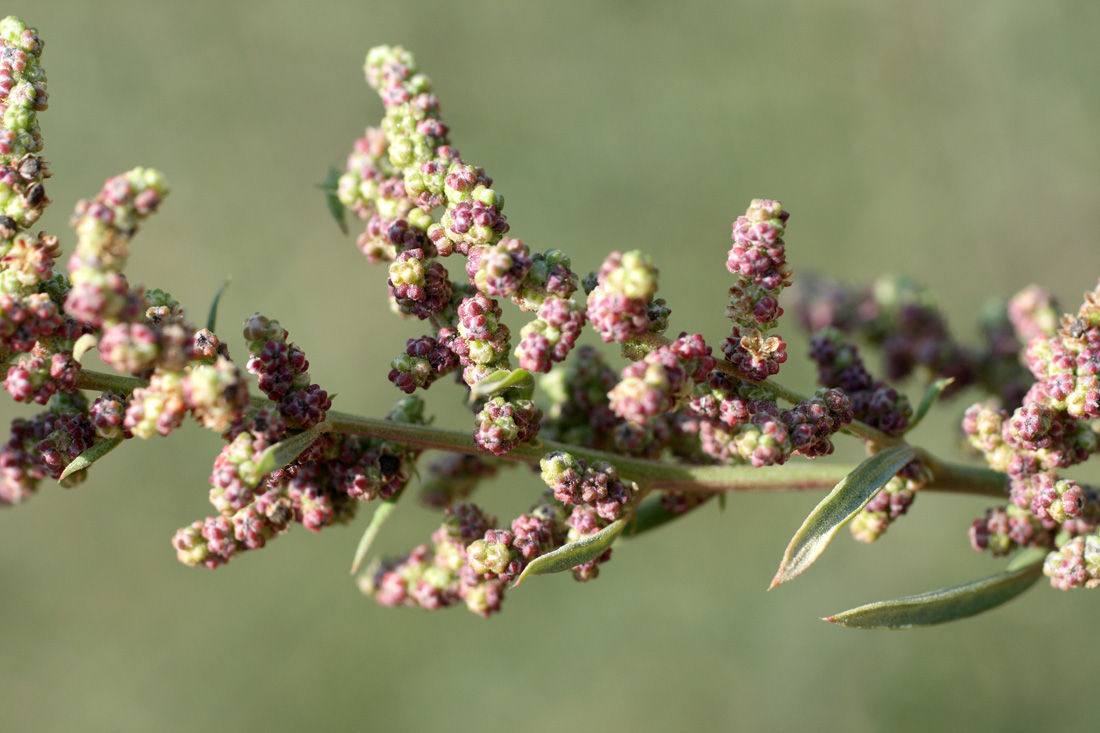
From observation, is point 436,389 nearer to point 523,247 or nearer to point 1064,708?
point 1064,708

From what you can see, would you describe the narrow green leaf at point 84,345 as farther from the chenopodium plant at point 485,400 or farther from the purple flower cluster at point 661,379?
the purple flower cluster at point 661,379

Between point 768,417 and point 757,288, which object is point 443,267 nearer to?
point 757,288

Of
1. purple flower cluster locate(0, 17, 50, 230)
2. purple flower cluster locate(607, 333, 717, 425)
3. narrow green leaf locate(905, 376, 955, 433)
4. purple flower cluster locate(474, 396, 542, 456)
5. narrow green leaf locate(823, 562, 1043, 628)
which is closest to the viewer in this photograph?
purple flower cluster locate(607, 333, 717, 425)

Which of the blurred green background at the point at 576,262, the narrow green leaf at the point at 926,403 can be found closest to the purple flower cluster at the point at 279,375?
the narrow green leaf at the point at 926,403

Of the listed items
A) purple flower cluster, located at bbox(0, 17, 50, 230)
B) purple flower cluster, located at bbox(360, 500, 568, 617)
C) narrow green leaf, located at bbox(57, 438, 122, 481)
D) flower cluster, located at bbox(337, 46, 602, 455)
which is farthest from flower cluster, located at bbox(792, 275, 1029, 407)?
purple flower cluster, located at bbox(0, 17, 50, 230)

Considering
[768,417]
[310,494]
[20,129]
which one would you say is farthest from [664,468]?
[20,129]

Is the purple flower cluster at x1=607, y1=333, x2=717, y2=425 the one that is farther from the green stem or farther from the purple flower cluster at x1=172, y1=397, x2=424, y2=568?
the purple flower cluster at x1=172, y1=397, x2=424, y2=568
